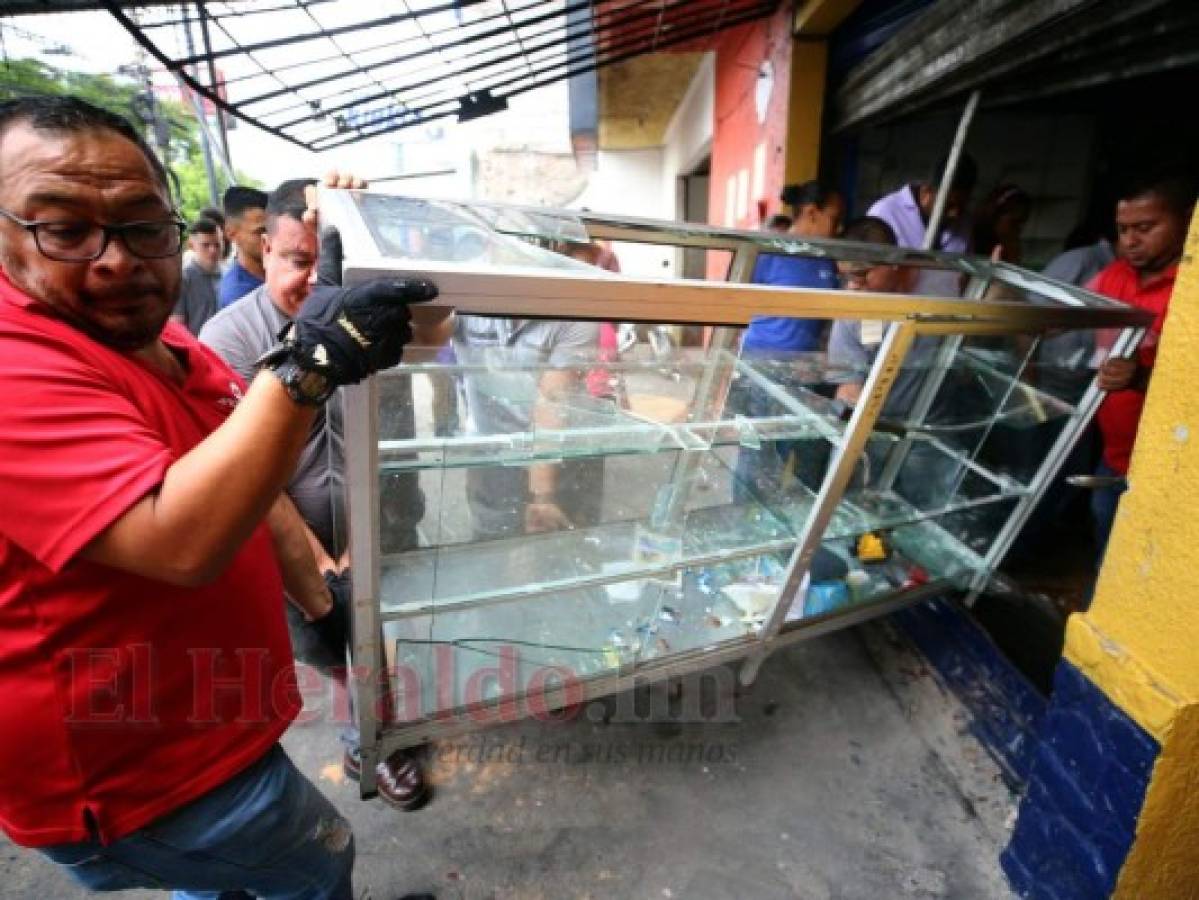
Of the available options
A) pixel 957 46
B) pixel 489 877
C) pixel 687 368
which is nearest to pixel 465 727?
pixel 489 877

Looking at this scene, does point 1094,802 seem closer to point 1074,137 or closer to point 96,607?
point 96,607

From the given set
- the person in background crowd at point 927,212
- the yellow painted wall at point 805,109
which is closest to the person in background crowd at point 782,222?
the person in background crowd at point 927,212

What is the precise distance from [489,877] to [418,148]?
72.0 feet

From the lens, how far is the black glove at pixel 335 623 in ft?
5.81

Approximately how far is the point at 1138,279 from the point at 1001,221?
171 centimetres

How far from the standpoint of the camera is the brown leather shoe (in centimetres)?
212

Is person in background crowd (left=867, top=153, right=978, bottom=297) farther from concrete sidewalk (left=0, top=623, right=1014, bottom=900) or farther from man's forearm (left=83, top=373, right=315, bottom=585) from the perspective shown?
man's forearm (left=83, top=373, right=315, bottom=585)

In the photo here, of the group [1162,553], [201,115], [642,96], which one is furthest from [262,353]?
[642,96]

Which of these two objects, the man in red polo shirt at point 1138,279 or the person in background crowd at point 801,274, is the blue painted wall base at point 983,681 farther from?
the person in background crowd at point 801,274

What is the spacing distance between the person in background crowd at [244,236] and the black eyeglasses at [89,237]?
2470 millimetres

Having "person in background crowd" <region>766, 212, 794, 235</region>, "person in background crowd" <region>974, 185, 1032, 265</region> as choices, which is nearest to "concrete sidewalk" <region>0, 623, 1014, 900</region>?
"person in background crowd" <region>766, 212, 794, 235</region>

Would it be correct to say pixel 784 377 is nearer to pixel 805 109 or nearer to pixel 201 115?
pixel 805 109

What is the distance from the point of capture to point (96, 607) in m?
0.95

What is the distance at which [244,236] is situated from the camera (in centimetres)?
325
